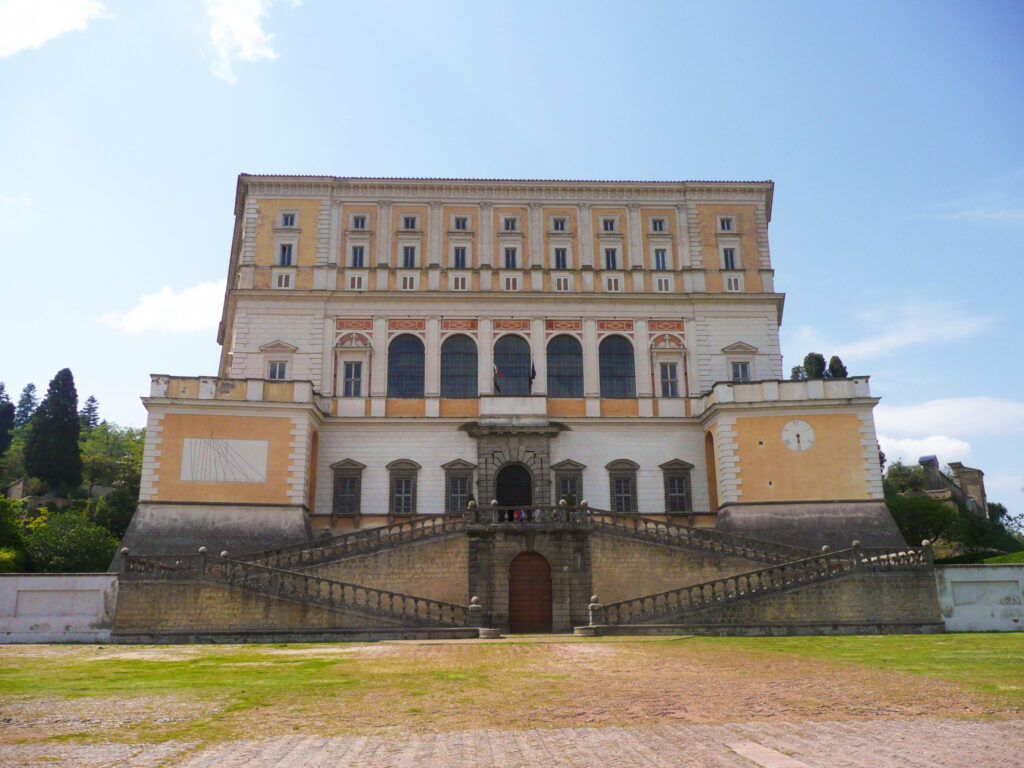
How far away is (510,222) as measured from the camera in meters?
42.2

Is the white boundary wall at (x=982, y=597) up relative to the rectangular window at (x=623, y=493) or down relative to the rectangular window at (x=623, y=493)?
down

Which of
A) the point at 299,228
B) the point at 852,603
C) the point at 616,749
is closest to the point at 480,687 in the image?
the point at 616,749

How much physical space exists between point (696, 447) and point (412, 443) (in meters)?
12.9

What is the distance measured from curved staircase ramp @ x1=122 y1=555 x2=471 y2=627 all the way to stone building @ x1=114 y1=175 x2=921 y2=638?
434 cm

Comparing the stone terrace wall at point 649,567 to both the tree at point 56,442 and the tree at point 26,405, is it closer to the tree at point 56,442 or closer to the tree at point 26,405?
the tree at point 56,442

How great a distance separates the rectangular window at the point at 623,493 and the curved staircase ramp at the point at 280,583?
11.9 metres

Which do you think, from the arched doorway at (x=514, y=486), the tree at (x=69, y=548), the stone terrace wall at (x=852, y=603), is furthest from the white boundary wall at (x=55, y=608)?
the stone terrace wall at (x=852, y=603)

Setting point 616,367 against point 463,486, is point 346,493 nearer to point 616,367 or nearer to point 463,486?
point 463,486

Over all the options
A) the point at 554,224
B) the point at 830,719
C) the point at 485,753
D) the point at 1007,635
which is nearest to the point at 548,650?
the point at 830,719

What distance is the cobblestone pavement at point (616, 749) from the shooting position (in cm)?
842

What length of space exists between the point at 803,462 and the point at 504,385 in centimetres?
1366

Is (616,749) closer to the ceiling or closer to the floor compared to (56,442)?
closer to the floor

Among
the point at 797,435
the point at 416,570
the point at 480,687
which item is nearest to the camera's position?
the point at 480,687

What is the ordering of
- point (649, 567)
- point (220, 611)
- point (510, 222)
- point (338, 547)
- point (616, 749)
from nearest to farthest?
point (616, 749) < point (220, 611) < point (338, 547) < point (649, 567) < point (510, 222)
